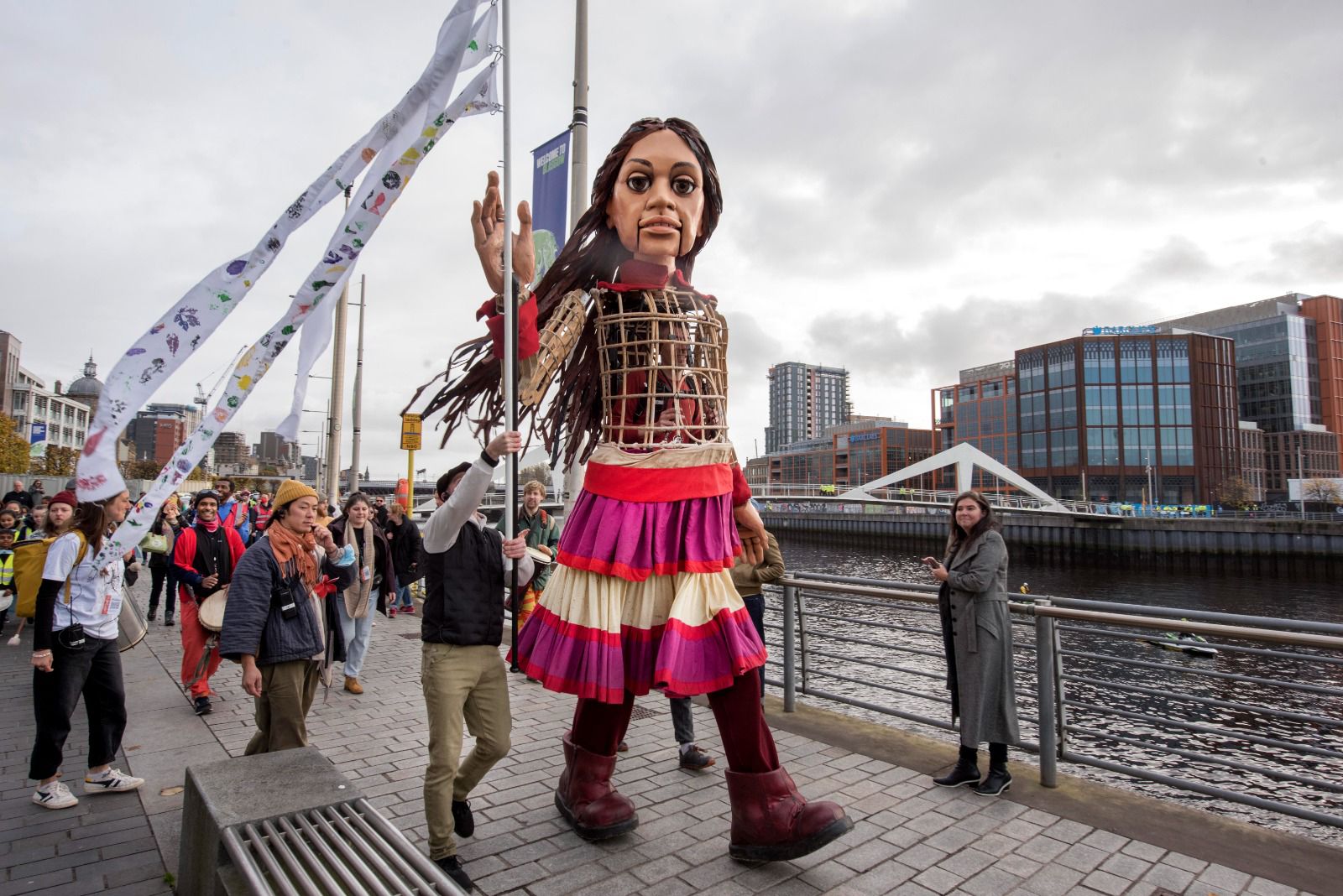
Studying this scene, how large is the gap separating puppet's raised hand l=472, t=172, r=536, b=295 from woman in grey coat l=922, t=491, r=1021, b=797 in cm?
270

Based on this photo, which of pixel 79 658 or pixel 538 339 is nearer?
pixel 538 339

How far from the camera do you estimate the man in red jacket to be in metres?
5.62

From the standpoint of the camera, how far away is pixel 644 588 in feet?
9.98

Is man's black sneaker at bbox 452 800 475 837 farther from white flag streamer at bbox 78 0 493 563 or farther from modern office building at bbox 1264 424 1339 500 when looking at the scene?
modern office building at bbox 1264 424 1339 500

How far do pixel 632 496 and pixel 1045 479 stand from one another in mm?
83341

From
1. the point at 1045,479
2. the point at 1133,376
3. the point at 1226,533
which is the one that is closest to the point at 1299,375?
the point at 1133,376

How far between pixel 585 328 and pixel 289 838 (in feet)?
7.41

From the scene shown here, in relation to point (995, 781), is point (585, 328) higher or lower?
higher

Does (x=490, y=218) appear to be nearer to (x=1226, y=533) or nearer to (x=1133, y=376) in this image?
(x=1226, y=533)

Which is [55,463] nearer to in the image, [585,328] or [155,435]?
[585,328]

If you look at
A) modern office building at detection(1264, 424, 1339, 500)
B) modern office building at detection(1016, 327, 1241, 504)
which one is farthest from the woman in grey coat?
modern office building at detection(1264, 424, 1339, 500)

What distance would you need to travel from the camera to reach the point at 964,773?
3.96m

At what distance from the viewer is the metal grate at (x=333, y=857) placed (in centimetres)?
215

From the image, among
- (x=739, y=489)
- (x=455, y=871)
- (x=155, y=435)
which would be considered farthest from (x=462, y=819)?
(x=155, y=435)
